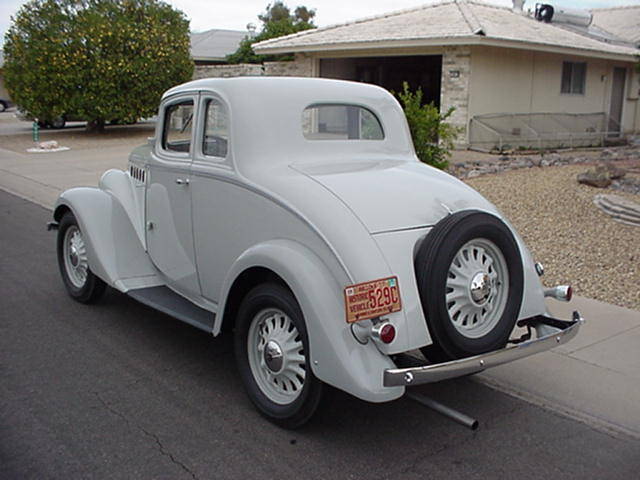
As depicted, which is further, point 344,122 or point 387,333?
point 344,122

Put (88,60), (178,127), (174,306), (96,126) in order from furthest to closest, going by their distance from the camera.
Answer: (96,126) → (88,60) → (178,127) → (174,306)

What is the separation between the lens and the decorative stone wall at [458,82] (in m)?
18.3

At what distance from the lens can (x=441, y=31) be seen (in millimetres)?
18297

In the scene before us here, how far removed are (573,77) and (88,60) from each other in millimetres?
16055

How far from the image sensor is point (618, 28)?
104ft

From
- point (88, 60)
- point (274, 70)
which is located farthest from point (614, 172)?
point (88, 60)

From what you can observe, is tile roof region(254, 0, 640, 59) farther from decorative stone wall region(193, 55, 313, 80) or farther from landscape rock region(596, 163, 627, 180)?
landscape rock region(596, 163, 627, 180)

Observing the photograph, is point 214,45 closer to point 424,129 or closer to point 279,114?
point 424,129

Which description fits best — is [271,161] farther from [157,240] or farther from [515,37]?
[515,37]

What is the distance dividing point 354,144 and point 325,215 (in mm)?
1264

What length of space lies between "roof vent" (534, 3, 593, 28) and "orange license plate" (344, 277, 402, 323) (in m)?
25.2

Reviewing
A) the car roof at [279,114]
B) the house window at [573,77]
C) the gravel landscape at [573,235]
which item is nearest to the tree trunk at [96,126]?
the house window at [573,77]

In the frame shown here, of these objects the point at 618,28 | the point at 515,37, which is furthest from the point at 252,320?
the point at 618,28

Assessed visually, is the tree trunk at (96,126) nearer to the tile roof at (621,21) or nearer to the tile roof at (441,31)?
the tile roof at (441,31)
